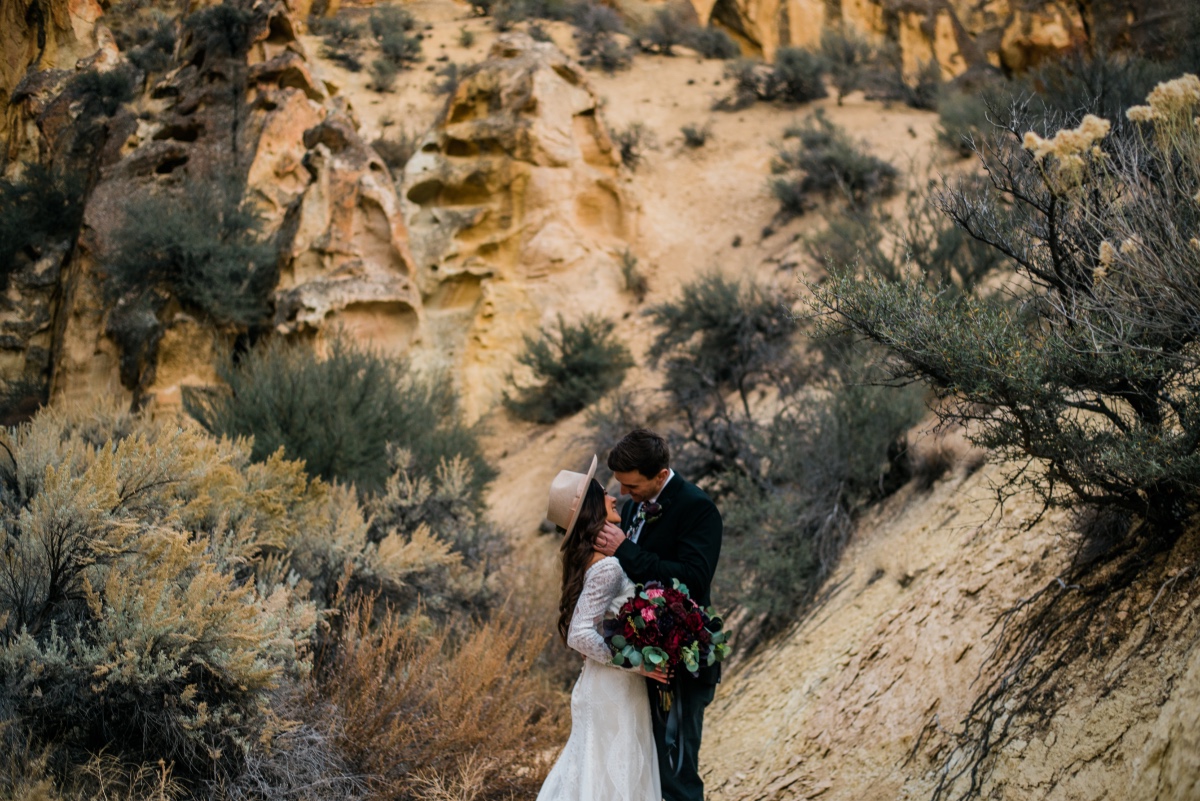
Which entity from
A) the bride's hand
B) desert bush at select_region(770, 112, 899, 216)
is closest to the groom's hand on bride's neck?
the bride's hand

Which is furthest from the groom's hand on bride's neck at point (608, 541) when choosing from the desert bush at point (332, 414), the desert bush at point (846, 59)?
the desert bush at point (846, 59)

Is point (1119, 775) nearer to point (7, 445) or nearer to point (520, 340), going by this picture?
point (7, 445)

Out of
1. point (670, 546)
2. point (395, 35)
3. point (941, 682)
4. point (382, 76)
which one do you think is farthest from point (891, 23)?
point (670, 546)

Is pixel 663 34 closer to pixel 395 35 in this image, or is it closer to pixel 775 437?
pixel 395 35

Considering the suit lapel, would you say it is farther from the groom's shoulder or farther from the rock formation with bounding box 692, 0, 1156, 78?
the rock formation with bounding box 692, 0, 1156, 78

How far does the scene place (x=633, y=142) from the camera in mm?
18016

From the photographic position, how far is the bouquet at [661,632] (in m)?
2.97

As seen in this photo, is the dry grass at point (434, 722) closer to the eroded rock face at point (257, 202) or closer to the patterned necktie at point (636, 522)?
the patterned necktie at point (636, 522)

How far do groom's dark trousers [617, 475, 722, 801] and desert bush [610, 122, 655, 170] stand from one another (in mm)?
14866

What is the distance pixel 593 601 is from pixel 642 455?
56cm

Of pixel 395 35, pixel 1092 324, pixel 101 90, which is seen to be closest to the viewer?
pixel 1092 324

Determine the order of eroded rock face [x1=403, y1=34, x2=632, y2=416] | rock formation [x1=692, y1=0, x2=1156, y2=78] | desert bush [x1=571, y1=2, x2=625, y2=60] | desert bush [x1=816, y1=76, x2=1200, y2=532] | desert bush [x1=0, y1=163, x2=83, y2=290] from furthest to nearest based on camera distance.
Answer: rock formation [x1=692, y1=0, x2=1156, y2=78] → desert bush [x1=571, y1=2, x2=625, y2=60] → eroded rock face [x1=403, y1=34, x2=632, y2=416] → desert bush [x1=0, y1=163, x2=83, y2=290] → desert bush [x1=816, y1=76, x2=1200, y2=532]

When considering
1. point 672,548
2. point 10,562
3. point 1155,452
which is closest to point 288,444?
point 10,562

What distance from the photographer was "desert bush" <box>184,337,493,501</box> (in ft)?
27.3
